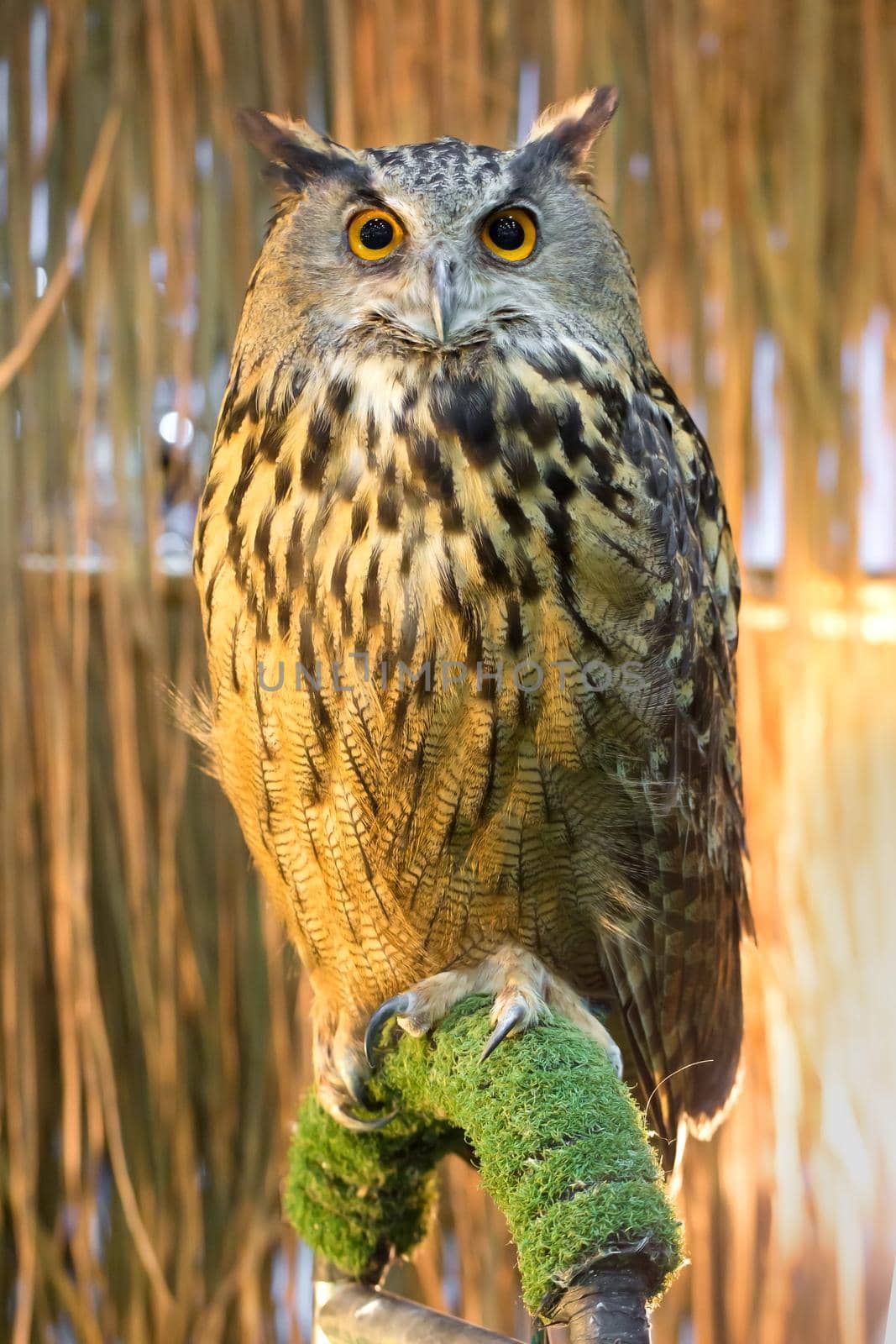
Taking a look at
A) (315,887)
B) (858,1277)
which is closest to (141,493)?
(315,887)

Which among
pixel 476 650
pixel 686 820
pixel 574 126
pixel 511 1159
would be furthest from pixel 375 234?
pixel 511 1159

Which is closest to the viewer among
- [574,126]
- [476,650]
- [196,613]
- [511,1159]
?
[511,1159]

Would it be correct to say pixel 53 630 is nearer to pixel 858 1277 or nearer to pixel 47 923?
pixel 47 923

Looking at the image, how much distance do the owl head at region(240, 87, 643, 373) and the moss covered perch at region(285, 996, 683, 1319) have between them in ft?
1.74

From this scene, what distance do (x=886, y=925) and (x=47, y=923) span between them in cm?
130

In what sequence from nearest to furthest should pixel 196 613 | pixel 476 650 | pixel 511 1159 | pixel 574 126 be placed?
pixel 511 1159 < pixel 476 650 < pixel 574 126 < pixel 196 613

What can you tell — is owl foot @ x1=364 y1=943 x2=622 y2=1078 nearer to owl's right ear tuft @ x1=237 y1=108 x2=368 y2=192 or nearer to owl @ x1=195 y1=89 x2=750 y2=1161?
owl @ x1=195 y1=89 x2=750 y2=1161

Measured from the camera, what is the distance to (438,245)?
2.86 ft

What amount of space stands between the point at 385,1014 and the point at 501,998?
0.10m

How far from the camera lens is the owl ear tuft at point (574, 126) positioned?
0.98 metres

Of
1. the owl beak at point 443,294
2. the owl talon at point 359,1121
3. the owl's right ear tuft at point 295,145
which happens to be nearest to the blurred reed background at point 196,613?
the owl talon at point 359,1121

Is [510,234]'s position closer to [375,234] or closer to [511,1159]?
[375,234]

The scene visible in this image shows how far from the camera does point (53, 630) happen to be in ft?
5.76

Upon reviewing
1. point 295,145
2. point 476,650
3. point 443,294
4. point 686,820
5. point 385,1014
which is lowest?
point 385,1014
